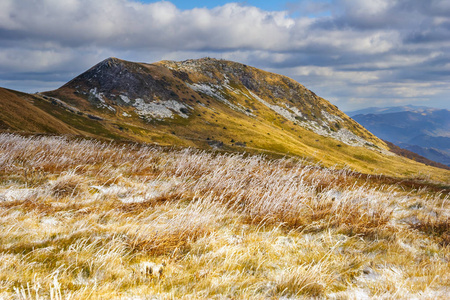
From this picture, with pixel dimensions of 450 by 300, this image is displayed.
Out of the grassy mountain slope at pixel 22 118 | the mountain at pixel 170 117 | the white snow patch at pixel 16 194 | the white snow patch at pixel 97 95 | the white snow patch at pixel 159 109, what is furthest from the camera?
the white snow patch at pixel 159 109

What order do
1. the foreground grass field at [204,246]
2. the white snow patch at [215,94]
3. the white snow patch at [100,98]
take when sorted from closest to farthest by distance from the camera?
the foreground grass field at [204,246] → the white snow patch at [100,98] → the white snow patch at [215,94]

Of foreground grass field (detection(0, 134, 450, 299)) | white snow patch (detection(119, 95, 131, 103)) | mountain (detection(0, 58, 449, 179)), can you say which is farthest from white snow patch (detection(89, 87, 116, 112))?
foreground grass field (detection(0, 134, 450, 299))

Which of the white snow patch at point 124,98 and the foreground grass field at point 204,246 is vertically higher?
the white snow patch at point 124,98

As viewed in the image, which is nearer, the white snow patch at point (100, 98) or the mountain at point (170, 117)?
the mountain at point (170, 117)

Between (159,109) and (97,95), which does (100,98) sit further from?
(159,109)

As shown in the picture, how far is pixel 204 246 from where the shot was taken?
5570mm

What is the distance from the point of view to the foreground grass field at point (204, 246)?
4301mm

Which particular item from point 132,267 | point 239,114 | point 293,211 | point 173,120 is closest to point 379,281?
point 293,211

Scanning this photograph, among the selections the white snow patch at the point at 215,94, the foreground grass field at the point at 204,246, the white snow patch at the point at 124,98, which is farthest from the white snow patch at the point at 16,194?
the white snow patch at the point at 215,94

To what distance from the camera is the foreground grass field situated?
14.1ft

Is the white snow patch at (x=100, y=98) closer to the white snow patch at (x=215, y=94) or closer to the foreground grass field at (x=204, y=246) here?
the white snow patch at (x=215, y=94)

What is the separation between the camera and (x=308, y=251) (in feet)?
19.5

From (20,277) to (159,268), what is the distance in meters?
2.05

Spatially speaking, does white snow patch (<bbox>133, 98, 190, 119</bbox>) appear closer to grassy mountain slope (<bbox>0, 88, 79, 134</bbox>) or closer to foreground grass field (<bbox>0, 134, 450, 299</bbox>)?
grassy mountain slope (<bbox>0, 88, 79, 134</bbox>)
